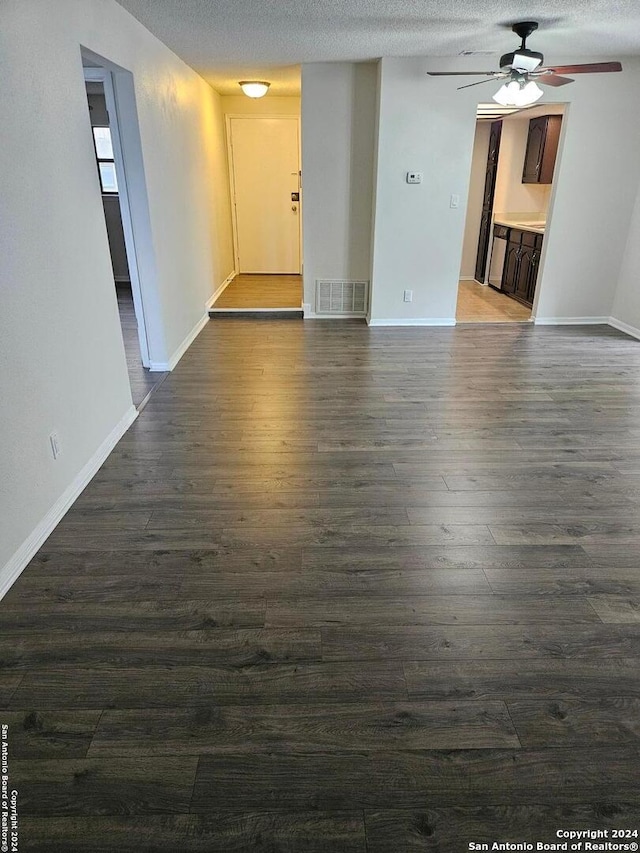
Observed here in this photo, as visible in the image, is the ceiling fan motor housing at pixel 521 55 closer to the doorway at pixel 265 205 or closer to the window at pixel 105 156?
the doorway at pixel 265 205

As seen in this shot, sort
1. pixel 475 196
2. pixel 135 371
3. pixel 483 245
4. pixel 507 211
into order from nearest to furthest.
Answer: pixel 135 371 → pixel 507 211 → pixel 475 196 → pixel 483 245

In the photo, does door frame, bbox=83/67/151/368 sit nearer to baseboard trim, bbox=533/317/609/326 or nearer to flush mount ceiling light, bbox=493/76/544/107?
flush mount ceiling light, bbox=493/76/544/107

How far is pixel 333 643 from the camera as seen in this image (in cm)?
180

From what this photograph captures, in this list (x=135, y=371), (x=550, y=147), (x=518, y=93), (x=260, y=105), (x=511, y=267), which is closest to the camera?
(x=518, y=93)

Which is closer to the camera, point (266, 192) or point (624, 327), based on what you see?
point (624, 327)

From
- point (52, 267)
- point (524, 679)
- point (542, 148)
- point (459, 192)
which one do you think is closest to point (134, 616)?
point (524, 679)

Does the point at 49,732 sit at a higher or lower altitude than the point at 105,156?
lower

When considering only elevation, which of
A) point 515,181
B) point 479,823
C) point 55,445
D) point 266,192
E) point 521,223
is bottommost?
point 479,823

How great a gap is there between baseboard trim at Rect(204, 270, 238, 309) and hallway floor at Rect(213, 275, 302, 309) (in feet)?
0.12

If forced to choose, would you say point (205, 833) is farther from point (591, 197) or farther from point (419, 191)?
point (591, 197)

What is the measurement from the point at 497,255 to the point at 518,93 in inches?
146

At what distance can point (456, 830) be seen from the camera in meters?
1.28

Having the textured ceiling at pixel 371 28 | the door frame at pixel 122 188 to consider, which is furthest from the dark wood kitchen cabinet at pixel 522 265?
the door frame at pixel 122 188

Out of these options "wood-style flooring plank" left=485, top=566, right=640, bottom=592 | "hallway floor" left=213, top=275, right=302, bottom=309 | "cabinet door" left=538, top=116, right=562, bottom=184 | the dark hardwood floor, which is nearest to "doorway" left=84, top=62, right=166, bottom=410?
the dark hardwood floor
